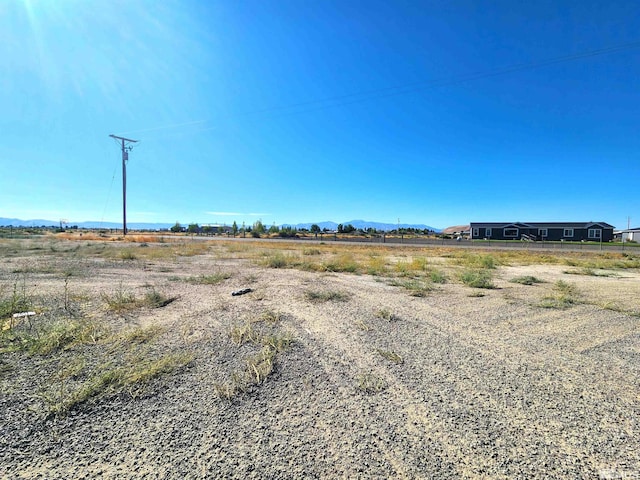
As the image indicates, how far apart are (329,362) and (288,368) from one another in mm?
557

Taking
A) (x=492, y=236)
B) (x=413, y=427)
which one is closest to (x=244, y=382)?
(x=413, y=427)

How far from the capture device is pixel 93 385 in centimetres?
298

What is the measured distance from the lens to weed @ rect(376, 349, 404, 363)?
12.6 ft

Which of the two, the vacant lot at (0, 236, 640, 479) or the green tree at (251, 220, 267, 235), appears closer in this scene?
the vacant lot at (0, 236, 640, 479)

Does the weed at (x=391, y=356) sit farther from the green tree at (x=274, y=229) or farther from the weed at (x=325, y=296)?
the green tree at (x=274, y=229)

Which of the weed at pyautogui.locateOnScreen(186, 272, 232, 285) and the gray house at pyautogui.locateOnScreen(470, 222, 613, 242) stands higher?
the gray house at pyautogui.locateOnScreen(470, 222, 613, 242)

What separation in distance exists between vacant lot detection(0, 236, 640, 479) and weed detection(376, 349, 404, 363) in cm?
3

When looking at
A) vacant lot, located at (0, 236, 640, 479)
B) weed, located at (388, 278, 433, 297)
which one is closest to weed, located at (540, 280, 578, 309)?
vacant lot, located at (0, 236, 640, 479)

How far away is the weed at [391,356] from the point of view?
384cm

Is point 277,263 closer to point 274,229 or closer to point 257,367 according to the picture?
point 257,367

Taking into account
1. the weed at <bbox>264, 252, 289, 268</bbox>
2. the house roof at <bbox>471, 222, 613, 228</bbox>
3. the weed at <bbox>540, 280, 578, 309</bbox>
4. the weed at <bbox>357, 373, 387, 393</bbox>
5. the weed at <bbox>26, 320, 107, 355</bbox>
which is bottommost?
the weed at <bbox>357, 373, 387, 393</bbox>

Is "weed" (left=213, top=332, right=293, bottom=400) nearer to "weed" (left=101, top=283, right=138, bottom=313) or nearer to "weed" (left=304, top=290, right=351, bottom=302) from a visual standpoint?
"weed" (left=304, top=290, right=351, bottom=302)

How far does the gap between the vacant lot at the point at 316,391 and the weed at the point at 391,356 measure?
25mm

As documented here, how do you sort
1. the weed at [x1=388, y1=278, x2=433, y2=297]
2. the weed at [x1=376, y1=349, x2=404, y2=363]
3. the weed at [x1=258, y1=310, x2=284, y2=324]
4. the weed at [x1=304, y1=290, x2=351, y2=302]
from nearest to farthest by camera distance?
the weed at [x1=376, y1=349, x2=404, y2=363], the weed at [x1=258, y1=310, x2=284, y2=324], the weed at [x1=304, y1=290, x2=351, y2=302], the weed at [x1=388, y1=278, x2=433, y2=297]
